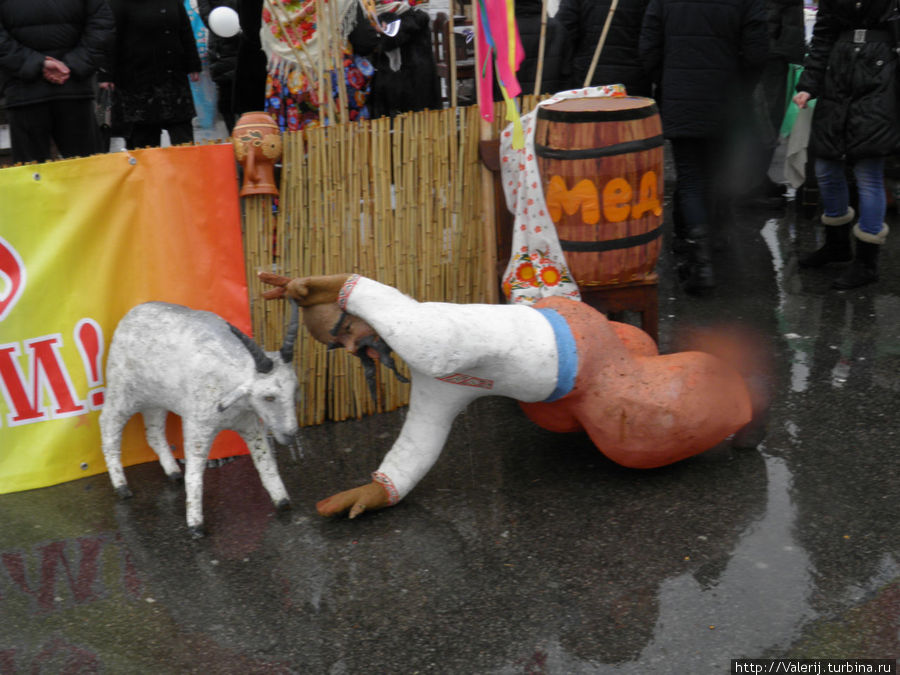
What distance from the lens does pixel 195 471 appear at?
3.83 meters

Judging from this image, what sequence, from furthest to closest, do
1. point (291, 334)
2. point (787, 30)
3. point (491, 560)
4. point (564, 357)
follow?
point (787, 30), point (564, 357), point (291, 334), point (491, 560)

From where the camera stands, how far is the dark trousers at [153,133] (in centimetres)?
711

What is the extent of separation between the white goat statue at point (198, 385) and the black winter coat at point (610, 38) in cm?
392

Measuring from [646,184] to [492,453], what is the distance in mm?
1301

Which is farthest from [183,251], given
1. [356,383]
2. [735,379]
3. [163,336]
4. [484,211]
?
[735,379]

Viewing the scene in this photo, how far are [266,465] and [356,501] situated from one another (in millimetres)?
400

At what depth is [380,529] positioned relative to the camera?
3789 mm

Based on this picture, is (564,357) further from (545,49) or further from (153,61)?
(153,61)

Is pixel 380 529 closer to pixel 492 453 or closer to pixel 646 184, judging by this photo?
pixel 492 453

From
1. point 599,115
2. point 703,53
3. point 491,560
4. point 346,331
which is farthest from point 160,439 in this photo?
point 703,53

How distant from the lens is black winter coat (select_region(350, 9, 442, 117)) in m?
6.63

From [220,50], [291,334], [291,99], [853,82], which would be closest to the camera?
[291,334]

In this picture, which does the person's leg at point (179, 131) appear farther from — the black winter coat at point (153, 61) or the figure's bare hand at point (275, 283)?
the figure's bare hand at point (275, 283)

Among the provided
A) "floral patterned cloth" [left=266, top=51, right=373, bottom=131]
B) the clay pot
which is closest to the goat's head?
the clay pot
